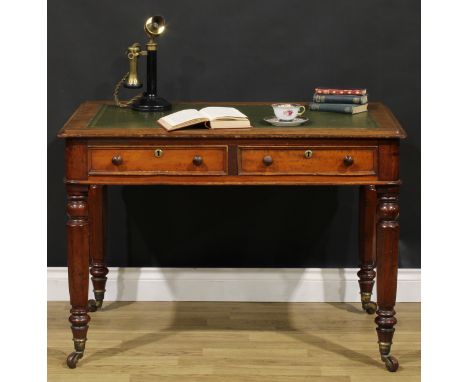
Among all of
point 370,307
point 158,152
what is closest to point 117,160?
point 158,152

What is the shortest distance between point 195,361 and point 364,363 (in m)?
0.60

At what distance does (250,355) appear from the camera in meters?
3.21

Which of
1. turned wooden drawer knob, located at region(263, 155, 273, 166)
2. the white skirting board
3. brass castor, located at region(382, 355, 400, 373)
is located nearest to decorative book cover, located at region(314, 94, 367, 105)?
turned wooden drawer knob, located at region(263, 155, 273, 166)

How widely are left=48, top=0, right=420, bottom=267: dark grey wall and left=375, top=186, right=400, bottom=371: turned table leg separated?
67 cm

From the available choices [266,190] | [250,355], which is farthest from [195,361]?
[266,190]

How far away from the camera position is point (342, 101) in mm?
3242

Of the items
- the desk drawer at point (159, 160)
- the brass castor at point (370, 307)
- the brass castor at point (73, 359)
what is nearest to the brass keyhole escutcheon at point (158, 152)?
the desk drawer at point (159, 160)

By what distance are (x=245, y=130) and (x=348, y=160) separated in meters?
0.36

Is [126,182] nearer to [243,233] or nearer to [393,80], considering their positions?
[243,233]

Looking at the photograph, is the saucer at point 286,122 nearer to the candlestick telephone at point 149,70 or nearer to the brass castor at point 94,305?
the candlestick telephone at point 149,70

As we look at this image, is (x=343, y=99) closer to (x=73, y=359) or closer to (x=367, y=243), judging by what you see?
(x=367, y=243)

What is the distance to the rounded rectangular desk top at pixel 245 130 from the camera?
289cm

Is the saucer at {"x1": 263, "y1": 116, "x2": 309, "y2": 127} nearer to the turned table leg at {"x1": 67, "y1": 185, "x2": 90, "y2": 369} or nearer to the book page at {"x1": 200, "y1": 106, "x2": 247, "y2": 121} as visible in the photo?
the book page at {"x1": 200, "y1": 106, "x2": 247, "y2": 121}

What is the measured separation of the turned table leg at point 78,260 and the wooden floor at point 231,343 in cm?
10
